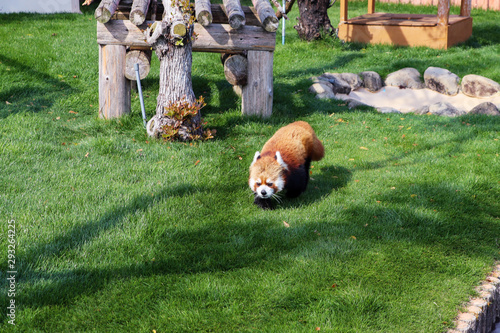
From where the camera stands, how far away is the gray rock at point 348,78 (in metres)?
10.7

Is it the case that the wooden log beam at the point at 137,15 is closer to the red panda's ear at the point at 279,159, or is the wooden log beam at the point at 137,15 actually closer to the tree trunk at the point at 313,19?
the red panda's ear at the point at 279,159

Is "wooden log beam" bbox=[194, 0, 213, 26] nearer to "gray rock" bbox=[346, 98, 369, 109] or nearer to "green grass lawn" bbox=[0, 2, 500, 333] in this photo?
"green grass lawn" bbox=[0, 2, 500, 333]

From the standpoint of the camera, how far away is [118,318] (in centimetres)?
349

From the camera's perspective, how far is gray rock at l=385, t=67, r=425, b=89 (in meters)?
11.1

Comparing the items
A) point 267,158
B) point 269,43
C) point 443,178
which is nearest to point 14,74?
point 269,43

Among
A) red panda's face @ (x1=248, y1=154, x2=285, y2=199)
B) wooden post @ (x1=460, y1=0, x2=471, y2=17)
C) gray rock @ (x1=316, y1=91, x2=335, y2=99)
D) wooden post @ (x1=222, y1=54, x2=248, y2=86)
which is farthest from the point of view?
wooden post @ (x1=460, y1=0, x2=471, y2=17)

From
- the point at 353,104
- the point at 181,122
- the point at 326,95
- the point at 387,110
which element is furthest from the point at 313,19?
the point at 181,122

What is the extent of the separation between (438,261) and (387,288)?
29.8 inches

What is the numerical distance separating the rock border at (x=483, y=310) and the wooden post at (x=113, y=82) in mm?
5974

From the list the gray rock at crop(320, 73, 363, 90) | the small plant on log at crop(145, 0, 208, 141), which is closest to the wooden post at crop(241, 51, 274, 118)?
the small plant on log at crop(145, 0, 208, 141)

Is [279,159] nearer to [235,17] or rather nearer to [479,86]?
[235,17]

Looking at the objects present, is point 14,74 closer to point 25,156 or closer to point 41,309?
point 25,156

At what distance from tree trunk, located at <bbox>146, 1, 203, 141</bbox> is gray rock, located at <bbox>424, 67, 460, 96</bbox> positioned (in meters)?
6.56

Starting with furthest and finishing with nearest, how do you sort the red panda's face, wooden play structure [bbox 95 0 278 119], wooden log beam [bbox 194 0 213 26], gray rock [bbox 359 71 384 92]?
1. gray rock [bbox 359 71 384 92]
2. wooden play structure [bbox 95 0 278 119]
3. wooden log beam [bbox 194 0 213 26]
4. the red panda's face
